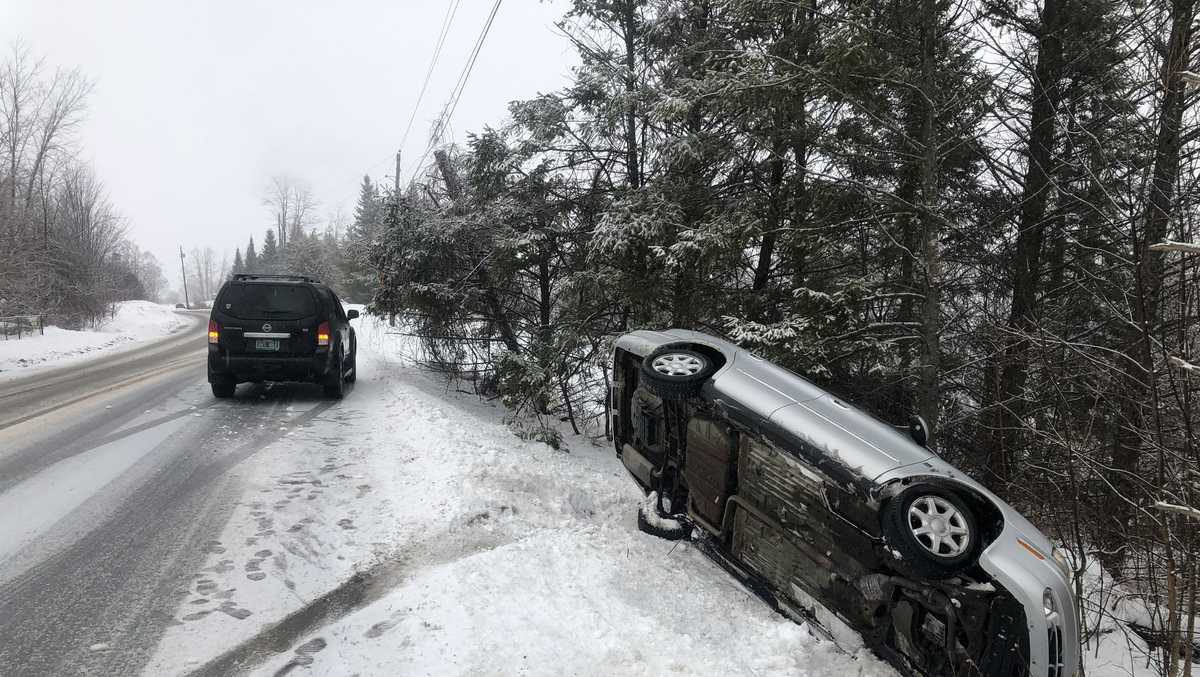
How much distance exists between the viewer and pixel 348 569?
11.5 feet

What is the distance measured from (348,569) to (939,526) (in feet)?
11.0

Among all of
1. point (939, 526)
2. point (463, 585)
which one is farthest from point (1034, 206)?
point (463, 585)

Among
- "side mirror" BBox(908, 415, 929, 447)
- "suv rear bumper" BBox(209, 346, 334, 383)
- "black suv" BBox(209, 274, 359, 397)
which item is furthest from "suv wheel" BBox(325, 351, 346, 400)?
"side mirror" BBox(908, 415, 929, 447)

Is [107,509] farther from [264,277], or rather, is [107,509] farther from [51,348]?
[51,348]

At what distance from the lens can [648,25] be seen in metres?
8.51

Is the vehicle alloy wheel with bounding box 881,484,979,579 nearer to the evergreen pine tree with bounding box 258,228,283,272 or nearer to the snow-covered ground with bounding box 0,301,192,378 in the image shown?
the snow-covered ground with bounding box 0,301,192,378

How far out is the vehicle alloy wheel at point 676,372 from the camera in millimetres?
3674

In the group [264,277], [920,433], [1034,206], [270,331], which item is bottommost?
[920,433]

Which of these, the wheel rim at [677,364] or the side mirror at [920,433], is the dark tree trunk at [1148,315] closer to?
the side mirror at [920,433]

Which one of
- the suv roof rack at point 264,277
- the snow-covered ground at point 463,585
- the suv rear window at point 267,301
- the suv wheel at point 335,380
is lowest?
the snow-covered ground at point 463,585

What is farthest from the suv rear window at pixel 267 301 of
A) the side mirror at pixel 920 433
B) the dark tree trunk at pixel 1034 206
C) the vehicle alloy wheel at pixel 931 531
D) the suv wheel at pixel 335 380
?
the dark tree trunk at pixel 1034 206

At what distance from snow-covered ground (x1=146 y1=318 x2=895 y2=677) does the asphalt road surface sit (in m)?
0.21

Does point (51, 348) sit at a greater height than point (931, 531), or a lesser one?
lesser

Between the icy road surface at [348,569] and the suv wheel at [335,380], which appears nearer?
the icy road surface at [348,569]
